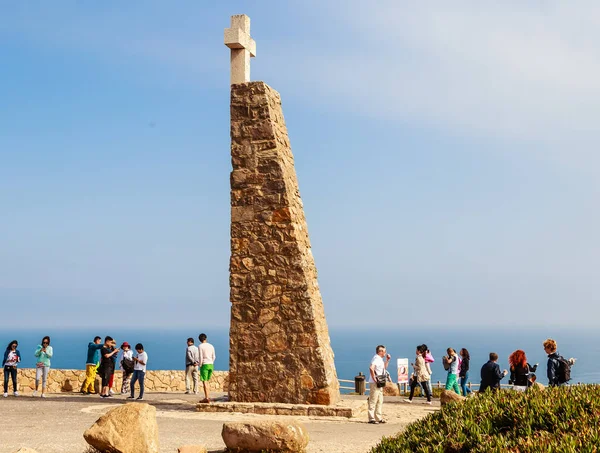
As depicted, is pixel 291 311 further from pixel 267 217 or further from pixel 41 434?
pixel 41 434

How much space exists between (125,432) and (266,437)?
1917 millimetres

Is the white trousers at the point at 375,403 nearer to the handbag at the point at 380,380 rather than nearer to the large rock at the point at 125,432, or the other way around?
the handbag at the point at 380,380

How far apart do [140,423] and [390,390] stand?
50.9 feet

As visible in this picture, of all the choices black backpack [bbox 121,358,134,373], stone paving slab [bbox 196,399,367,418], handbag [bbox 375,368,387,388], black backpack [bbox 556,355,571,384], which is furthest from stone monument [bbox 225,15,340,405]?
black backpack [bbox 121,358,134,373]

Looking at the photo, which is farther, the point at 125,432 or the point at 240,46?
the point at 240,46

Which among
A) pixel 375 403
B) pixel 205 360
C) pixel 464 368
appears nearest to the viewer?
pixel 375 403

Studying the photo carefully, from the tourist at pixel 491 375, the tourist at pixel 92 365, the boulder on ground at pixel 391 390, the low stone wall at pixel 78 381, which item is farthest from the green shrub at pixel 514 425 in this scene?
the boulder on ground at pixel 391 390

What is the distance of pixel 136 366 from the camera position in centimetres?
1920

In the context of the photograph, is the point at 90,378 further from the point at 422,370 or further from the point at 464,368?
the point at 464,368

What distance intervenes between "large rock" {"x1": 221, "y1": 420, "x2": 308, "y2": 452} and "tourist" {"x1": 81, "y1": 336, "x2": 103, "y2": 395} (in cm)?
1176

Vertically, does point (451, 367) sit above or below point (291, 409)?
above

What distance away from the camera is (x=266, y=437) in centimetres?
1016

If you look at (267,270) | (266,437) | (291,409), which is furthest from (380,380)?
(266,437)

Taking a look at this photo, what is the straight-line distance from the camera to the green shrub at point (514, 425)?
18.2 feet
